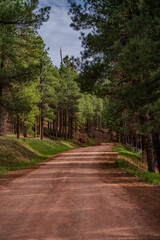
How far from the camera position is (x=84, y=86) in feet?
50.6

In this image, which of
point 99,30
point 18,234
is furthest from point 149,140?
point 18,234

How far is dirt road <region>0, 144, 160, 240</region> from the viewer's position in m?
4.45

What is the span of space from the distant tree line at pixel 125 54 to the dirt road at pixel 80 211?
257 cm

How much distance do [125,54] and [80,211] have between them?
5439mm

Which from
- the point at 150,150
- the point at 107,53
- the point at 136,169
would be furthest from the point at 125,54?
the point at 136,169

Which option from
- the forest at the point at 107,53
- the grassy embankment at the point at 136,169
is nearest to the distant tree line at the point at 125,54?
the forest at the point at 107,53

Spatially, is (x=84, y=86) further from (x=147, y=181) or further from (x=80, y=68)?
(x=147, y=181)

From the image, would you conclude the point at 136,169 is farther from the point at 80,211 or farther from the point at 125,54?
the point at 80,211

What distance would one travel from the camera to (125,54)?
8.05 meters

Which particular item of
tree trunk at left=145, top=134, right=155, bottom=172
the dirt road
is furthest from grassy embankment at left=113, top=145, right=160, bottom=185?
the dirt road

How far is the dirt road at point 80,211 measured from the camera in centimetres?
445

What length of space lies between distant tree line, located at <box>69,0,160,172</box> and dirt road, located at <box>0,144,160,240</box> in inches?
101

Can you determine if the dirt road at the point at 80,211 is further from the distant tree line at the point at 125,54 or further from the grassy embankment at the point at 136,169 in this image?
the distant tree line at the point at 125,54

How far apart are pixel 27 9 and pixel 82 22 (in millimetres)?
3569
